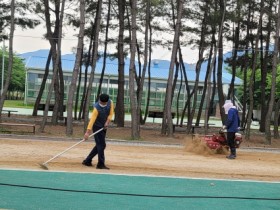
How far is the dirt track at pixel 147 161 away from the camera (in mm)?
11516

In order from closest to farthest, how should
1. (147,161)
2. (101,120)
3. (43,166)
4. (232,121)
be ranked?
1. (43,166)
2. (101,120)
3. (147,161)
4. (232,121)

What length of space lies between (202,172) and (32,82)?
45444mm

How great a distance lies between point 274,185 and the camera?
10.5 meters

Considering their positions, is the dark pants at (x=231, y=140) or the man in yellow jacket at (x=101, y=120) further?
the dark pants at (x=231, y=140)

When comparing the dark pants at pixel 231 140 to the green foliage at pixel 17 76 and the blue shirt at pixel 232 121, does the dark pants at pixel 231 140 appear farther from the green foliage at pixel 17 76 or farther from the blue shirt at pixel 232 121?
the green foliage at pixel 17 76

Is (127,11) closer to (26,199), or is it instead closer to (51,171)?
(51,171)

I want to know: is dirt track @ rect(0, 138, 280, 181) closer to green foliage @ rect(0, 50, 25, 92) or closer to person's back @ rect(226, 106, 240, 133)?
person's back @ rect(226, 106, 240, 133)

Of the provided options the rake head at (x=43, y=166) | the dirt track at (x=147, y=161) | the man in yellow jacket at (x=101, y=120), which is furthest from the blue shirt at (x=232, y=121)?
the rake head at (x=43, y=166)

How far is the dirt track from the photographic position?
11516 millimetres

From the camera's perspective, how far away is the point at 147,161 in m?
13.8

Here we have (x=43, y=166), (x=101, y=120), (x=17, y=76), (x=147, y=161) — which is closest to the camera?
(x=43, y=166)

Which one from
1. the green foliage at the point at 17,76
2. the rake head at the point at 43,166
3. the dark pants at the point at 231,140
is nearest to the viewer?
the rake head at the point at 43,166

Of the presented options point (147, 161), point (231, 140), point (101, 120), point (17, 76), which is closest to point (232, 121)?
point (231, 140)

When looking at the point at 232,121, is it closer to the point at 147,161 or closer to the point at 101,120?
the point at 147,161
